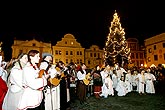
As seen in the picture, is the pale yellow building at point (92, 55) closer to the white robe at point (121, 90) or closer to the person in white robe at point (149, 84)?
the person in white robe at point (149, 84)

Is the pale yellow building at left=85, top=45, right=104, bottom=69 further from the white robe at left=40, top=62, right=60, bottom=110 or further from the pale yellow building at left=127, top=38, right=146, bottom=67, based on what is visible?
the white robe at left=40, top=62, right=60, bottom=110

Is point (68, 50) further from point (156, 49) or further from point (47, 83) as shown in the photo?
point (47, 83)

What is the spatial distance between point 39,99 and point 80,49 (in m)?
60.3

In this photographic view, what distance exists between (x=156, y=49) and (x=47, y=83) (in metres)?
56.0

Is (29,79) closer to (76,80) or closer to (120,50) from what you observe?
(76,80)

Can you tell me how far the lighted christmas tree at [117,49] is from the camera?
35.8 m

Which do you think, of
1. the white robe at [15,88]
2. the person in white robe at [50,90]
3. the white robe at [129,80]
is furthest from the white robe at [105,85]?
the white robe at [15,88]

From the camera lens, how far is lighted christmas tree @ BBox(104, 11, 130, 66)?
35.8m

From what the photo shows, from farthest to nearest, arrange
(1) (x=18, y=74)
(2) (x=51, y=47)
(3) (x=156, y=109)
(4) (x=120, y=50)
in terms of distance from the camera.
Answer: (2) (x=51, y=47), (4) (x=120, y=50), (3) (x=156, y=109), (1) (x=18, y=74)

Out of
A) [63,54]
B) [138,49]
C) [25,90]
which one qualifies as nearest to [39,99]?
[25,90]

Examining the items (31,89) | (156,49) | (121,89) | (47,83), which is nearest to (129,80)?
(121,89)

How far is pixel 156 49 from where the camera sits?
58.8 metres

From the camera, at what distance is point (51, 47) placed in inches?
2430

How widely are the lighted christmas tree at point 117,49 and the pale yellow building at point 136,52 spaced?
2890 cm
